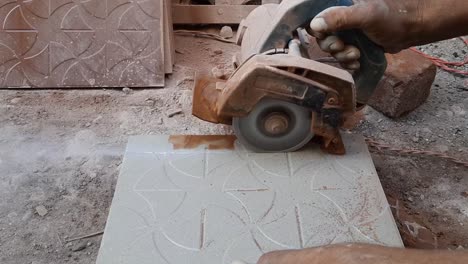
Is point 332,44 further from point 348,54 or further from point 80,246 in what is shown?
point 80,246

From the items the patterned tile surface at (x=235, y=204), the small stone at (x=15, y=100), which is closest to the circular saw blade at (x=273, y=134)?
the patterned tile surface at (x=235, y=204)

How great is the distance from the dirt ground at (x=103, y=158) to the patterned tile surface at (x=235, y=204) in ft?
1.00

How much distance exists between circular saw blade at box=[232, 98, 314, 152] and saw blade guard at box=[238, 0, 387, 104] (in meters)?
0.25

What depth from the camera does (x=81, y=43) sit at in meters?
3.24

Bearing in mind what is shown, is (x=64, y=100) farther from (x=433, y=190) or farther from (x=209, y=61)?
(x=433, y=190)

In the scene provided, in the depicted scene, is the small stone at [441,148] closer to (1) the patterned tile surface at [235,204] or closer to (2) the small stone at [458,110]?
(2) the small stone at [458,110]

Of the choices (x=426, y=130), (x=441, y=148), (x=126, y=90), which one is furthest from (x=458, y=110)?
(x=126, y=90)

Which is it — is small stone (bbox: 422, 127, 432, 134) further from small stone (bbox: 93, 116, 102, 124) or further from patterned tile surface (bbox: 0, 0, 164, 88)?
small stone (bbox: 93, 116, 102, 124)

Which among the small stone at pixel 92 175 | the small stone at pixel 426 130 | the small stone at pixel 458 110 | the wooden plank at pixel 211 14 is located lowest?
the small stone at pixel 92 175

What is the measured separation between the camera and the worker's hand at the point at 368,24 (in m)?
2.11

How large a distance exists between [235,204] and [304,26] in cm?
82

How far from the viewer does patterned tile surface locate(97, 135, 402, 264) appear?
6.16 ft

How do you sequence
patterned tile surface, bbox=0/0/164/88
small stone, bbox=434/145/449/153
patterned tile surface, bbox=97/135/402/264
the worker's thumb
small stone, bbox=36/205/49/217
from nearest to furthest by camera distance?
1. patterned tile surface, bbox=97/135/402/264
2. the worker's thumb
3. small stone, bbox=36/205/49/217
4. small stone, bbox=434/145/449/153
5. patterned tile surface, bbox=0/0/164/88

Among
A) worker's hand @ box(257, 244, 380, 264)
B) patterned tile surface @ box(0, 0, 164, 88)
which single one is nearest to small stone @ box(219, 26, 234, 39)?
patterned tile surface @ box(0, 0, 164, 88)
